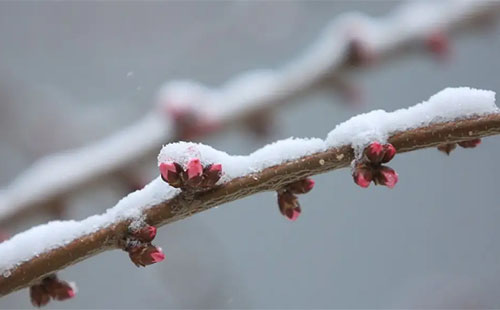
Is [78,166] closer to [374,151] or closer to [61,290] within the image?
[61,290]

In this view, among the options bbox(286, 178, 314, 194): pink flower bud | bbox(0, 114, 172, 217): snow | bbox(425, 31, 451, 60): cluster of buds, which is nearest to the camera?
bbox(286, 178, 314, 194): pink flower bud

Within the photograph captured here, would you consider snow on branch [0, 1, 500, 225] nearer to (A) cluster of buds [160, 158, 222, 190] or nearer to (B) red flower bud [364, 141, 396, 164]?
(A) cluster of buds [160, 158, 222, 190]

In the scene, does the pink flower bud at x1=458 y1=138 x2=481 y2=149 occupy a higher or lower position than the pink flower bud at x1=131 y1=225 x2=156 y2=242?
higher

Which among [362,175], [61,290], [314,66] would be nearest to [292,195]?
[362,175]

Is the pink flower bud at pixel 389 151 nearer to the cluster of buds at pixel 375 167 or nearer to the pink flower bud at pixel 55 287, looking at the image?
the cluster of buds at pixel 375 167

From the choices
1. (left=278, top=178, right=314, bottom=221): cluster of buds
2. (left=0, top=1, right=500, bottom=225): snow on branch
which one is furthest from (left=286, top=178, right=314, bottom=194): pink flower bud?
(left=0, top=1, right=500, bottom=225): snow on branch

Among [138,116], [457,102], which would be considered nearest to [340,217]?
[138,116]

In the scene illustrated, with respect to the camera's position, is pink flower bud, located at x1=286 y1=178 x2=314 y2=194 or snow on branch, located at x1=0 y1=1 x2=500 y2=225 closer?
pink flower bud, located at x1=286 y1=178 x2=314 y2=194

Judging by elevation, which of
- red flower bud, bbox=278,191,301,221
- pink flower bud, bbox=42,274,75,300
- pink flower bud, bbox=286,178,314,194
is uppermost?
pink flower bud, bbox=286,178,314,194
